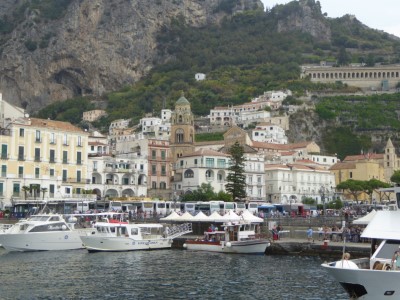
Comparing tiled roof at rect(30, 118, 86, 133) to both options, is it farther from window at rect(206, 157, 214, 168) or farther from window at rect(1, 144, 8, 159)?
window at rect(206, 157, 214, 168)

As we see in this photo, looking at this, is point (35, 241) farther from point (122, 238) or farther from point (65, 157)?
point (65, 157)

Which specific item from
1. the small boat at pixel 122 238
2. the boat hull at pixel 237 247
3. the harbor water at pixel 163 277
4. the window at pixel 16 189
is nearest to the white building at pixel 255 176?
the window at pixel 16 189

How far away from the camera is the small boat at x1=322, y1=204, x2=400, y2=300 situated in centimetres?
2583

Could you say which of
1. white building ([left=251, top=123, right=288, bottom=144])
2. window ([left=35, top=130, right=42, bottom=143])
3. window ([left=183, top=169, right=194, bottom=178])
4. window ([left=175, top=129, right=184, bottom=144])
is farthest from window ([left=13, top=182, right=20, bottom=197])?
white building ([left=251, top=123, right=288, bottom=144])

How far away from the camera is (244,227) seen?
55.5 m

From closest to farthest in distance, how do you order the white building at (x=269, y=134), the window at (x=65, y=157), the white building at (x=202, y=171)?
the window at (x=65, y=157) → the white building at (x=202, y=171) → the white building at (x=269, y=134)

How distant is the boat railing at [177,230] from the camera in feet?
196

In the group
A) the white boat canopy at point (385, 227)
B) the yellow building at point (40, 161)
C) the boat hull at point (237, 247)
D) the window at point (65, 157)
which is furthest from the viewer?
the window at point (65, 157)

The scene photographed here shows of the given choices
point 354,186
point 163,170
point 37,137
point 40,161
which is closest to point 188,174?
point 163,170

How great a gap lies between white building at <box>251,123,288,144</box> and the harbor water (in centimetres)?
9552

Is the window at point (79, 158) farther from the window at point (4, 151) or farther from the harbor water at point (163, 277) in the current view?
the harbor water at point (163, 277)

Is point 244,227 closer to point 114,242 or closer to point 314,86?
point 114,242

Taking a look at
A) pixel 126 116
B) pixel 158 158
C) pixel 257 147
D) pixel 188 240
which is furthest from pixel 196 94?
pixel 188 240

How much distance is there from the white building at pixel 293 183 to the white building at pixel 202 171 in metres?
12.8
